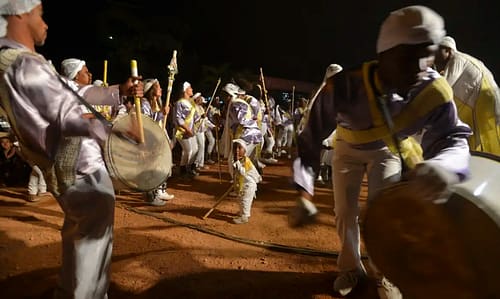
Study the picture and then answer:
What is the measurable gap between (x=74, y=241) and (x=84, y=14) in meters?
16.5

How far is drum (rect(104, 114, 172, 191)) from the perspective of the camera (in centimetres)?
253

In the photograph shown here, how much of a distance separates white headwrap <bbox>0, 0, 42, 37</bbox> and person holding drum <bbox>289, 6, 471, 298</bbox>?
188cm

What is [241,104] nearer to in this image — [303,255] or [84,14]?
[303,255]

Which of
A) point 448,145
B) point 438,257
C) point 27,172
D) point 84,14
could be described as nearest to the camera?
point 438,257

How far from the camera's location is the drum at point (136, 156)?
2.53m

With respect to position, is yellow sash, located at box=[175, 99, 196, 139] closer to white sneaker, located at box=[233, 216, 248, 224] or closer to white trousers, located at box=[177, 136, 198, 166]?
white trousers, located at box=[177, 136, 198, 166]

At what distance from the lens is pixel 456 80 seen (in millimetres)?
3701

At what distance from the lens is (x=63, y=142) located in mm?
2297

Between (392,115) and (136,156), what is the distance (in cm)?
178

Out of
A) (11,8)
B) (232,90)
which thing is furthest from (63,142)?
(232,90)

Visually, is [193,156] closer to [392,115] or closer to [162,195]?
[162,195]

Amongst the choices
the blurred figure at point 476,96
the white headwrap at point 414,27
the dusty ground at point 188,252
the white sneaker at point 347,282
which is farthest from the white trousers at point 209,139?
the white headwrap at point 414,27

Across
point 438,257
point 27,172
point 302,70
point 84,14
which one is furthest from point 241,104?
point 302,70

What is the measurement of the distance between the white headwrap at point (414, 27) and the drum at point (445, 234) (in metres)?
0.72
